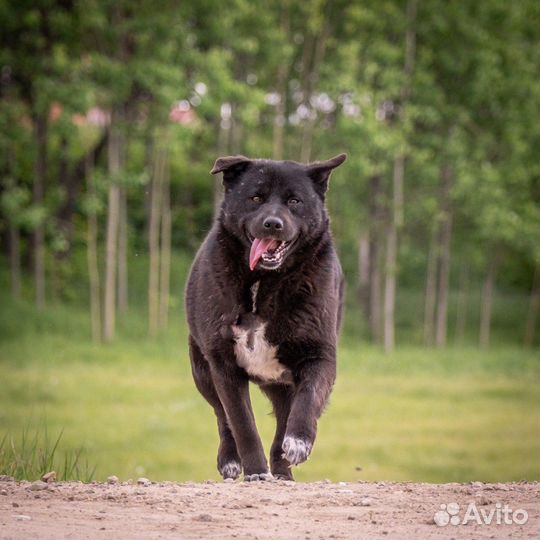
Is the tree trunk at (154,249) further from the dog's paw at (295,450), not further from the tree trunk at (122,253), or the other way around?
the dog's paw at (295,450)

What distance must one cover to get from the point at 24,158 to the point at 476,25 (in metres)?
12.7

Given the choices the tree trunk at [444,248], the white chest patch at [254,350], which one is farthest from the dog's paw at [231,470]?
the tree trunk at [444,248]

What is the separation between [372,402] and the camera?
21828 millimetres

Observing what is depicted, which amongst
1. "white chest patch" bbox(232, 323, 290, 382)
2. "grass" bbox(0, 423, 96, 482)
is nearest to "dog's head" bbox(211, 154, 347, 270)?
"white chest patch" bbox(232, 323, 290, 382)

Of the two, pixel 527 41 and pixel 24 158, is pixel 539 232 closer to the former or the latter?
pixel 527 41

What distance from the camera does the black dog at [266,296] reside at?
759cm

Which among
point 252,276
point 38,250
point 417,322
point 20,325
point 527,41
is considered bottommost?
point 417,322

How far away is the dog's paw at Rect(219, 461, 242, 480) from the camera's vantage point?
8.16 metres

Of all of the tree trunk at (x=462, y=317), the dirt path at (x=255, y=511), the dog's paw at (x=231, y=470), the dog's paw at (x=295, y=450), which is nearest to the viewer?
the dirt path at (x=255, y=511)

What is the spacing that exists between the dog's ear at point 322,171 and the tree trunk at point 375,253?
22470mm

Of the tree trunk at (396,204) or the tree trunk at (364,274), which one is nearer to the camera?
the tree trunk at (396,204)

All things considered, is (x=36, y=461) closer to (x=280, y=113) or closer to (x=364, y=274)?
(x=280, y=113)

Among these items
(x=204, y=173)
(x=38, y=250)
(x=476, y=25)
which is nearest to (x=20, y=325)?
(x=38, y=250)

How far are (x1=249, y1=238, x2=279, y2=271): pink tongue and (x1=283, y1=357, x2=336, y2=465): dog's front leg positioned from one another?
2.67ft
